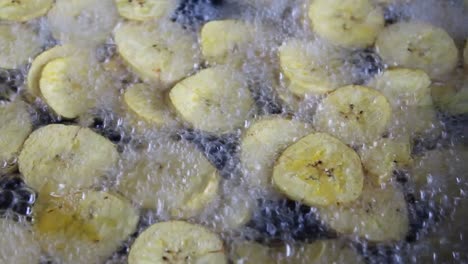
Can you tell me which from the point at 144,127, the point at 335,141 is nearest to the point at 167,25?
the point at 144,127

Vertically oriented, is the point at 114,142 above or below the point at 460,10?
below

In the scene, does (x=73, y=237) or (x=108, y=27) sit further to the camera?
(x=108, y=27)

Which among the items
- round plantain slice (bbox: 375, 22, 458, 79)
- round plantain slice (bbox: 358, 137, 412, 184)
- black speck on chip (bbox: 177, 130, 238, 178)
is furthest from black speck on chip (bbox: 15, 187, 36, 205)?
round plantain slice (bbox: 375, 22, 458, 79)

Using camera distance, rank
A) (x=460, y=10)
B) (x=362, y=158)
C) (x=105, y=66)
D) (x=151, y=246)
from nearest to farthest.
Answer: (x=151, y=246) < (x=362, y=158) < (x=105, y=66) < (x=460, y=10)

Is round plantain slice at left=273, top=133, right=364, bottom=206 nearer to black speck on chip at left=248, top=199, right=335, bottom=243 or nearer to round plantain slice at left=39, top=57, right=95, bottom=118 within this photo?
black speck on chip at left=248, top=199, right=335, bottom=243

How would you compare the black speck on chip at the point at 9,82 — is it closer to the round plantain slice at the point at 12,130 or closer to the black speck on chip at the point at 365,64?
the round plantain slice at the point at 12,130

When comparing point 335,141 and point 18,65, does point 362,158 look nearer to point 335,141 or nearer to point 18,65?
point 335,141

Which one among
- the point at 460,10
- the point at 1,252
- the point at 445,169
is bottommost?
the point at 1,252

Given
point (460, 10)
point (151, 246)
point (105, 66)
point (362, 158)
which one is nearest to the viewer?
point (151, 246)
